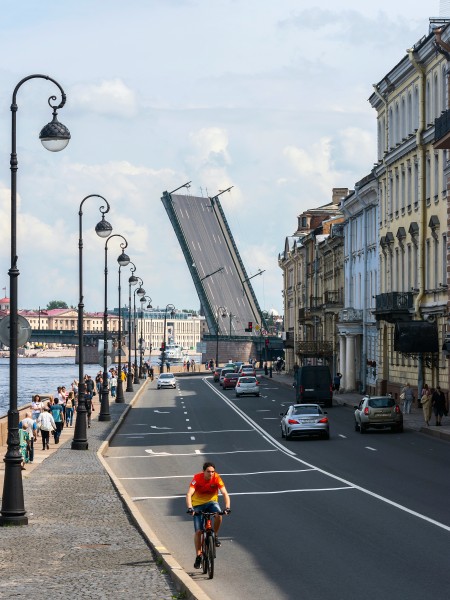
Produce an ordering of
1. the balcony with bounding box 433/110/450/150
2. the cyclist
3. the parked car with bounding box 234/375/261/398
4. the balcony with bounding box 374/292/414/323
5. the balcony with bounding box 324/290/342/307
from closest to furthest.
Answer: the cyclist, the balcony with bounding box 433/110/450/150, the balcony with bounding box 374/292/414/323, the parked car with bounding box 234/375/261/398, the balcony with bounding box 324/290/342/307

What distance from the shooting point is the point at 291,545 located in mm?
18297

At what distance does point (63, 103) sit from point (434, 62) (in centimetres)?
3750

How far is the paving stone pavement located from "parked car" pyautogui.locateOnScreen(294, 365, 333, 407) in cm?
3895

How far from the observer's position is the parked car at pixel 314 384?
66.6 metres

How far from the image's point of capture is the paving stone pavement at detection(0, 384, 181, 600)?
552 inches

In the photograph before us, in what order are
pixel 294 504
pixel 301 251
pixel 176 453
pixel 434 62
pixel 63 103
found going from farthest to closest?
1. pixel 301 251
2. pixel 434 62
3. pixel 176 453
4. pixel 294 504
5. pixel 63 103

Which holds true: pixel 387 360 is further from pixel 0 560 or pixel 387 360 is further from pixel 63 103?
pixel 0 560

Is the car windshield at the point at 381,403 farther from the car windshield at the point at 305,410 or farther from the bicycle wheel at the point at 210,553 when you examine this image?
the bicycle wheel at the point at 210,553

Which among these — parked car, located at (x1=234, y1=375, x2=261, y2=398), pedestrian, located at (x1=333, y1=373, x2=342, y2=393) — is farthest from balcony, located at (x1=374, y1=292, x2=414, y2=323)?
pedestrian, located at (x1=333, y1=373, x2=342, y2=393)

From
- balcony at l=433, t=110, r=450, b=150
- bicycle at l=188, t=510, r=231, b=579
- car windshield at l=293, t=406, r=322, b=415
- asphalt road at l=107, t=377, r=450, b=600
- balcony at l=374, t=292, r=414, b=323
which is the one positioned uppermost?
balcony at l=433, t=110, r=450, b=150


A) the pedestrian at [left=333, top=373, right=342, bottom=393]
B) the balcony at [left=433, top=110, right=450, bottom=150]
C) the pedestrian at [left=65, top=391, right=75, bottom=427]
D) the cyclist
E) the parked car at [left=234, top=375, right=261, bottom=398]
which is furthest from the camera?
the pedestrian at [left=333, top=373, right=342, bottom=393]

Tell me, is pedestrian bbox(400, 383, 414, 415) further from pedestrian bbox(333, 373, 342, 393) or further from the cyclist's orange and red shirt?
the cyclist's orange and red shirt

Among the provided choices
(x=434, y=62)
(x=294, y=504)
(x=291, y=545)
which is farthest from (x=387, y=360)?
(x=291, y=545)

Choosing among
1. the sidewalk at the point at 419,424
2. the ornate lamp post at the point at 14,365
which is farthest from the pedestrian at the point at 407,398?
the ornate lamp post at the point at 14,365
